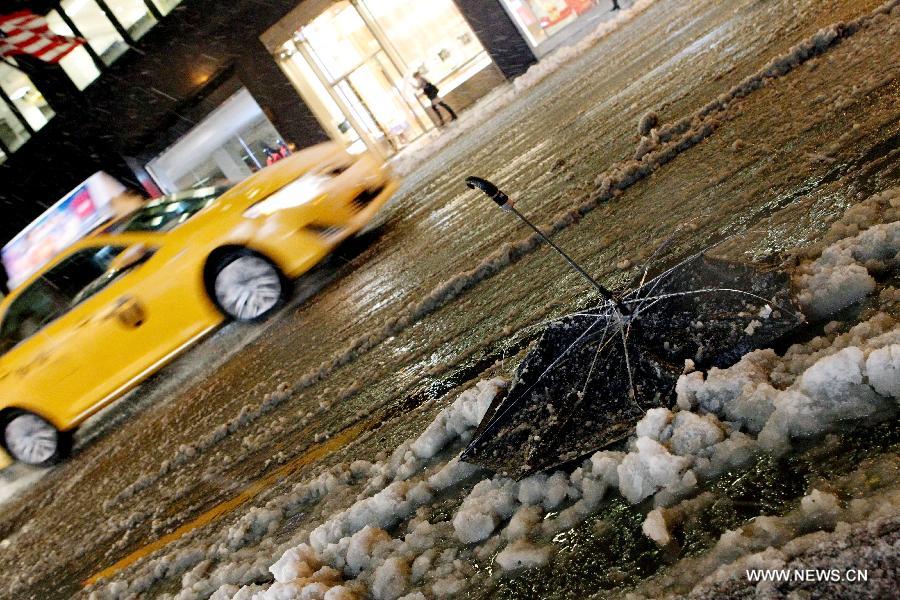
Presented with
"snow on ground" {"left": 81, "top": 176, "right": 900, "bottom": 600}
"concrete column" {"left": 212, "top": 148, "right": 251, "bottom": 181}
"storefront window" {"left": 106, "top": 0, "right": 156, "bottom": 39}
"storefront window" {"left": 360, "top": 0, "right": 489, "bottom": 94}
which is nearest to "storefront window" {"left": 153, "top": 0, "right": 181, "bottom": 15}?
"storefront window" {"left": 106, "top": 0, "right": 156, "bottom": 39}

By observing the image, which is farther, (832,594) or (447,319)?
(447,319)

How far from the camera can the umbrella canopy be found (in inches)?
90.1

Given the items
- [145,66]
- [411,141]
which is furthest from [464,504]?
[145,66]

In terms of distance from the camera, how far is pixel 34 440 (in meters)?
7.73

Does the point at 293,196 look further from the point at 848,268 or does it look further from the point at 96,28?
the point at 96,28

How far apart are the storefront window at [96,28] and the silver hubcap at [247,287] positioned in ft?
51.0

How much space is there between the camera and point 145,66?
19016 mm

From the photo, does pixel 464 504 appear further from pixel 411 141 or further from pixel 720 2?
pixel 411 141

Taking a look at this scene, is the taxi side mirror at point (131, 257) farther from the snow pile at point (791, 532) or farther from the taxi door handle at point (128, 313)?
the snow pile at point (791, 532)

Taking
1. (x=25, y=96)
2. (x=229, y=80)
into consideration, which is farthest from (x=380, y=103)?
(x=25, y=96)

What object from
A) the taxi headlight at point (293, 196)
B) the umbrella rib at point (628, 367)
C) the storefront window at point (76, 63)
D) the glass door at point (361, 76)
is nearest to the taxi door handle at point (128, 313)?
the taxi headlight at point (293, 196)

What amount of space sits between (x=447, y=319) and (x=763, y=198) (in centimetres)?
221

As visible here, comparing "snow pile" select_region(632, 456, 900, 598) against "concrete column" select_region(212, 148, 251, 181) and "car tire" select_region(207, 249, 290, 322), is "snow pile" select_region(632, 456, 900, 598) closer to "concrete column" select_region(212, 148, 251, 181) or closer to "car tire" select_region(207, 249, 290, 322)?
"car tire" select_region(207, 249, 290, 322)

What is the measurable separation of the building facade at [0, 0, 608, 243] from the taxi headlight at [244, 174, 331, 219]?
11.8m
